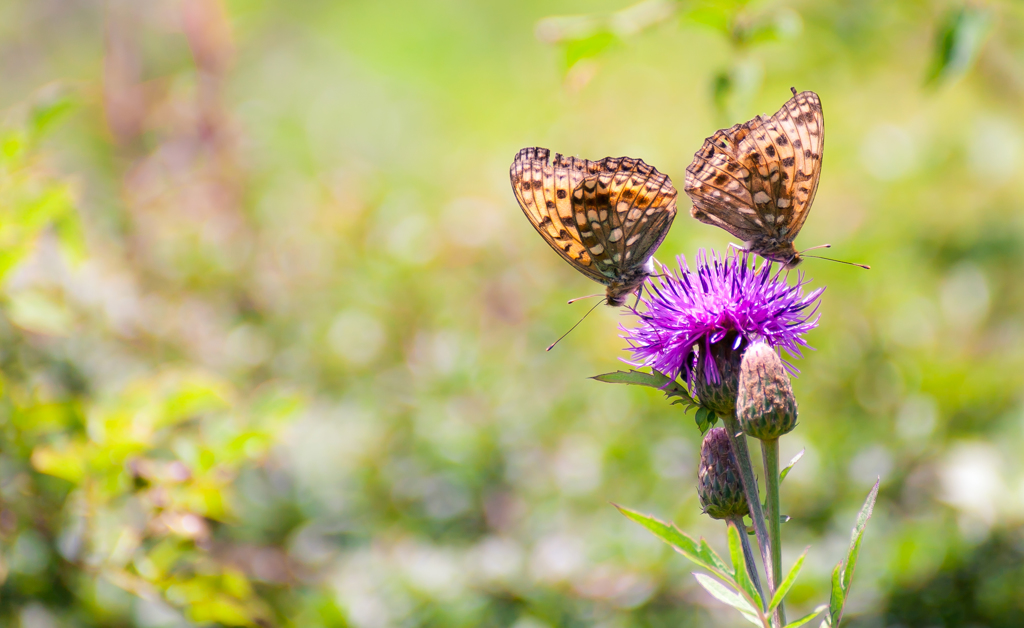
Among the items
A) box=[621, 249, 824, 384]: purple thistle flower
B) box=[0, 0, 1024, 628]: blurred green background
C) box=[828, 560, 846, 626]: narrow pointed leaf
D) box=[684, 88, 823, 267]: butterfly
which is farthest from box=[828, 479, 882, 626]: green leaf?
box=[0, 0, 1024, 628]: blurred green background

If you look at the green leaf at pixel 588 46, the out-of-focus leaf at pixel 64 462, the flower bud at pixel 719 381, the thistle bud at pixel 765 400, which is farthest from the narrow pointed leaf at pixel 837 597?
the out-of-focus leaf at pixel 64 462

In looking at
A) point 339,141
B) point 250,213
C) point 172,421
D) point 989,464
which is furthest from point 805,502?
point 339,141

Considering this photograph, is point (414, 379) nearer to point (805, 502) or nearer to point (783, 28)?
point (805, 502)

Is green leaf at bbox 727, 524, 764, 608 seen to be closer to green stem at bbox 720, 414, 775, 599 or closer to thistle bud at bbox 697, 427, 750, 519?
green stem at bbox 720, 414, 775, 599

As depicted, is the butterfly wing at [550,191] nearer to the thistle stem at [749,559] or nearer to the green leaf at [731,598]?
the thistle stem at [749,559]

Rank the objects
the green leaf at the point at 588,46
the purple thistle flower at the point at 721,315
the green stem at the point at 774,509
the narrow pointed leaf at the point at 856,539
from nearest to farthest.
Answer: the narrow pointed leaf at the point at 856,539 → the green stem at the point at 774,509 → the purple thistle flower at the point at 721,315 → the green leaf at the point at 588,46

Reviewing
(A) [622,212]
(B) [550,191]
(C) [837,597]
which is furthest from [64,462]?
(C) [837,597]
